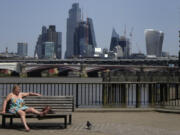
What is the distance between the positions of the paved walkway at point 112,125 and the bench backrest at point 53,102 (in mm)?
491

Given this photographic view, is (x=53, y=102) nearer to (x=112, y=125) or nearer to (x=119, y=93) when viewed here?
(x=112, y=125)

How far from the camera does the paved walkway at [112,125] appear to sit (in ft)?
25.8

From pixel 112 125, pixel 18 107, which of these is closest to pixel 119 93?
pixel 112 125

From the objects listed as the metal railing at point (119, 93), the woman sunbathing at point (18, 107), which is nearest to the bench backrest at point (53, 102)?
the woman sunbathing at point (18, 107)

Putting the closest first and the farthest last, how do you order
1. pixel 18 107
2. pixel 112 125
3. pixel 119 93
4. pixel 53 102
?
pixel 18 107
pixel 53 102
pixel 112 125
pixel 119 93

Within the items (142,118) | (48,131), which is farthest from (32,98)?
(142,118)

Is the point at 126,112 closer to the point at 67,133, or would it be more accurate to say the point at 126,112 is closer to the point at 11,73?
the point at 67,133

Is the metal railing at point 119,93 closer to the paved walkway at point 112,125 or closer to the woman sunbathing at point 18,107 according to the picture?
the paved walkway at point 112,125

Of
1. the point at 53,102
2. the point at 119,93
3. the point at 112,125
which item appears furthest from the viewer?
the point at 119,93

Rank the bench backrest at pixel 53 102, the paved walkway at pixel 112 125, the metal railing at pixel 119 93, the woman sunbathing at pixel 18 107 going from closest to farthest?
the paved walkway at pixel 112 125
the woman sunbathing at pixel 18 107
the bench backrest at pixel 53 102
the metal railing at pixel 119 93

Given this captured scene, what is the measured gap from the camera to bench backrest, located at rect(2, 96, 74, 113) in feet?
28.6

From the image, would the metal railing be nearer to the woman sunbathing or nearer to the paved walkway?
the paved walkway

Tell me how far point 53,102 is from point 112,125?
1.75m

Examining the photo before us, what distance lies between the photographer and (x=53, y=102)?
879 cm
